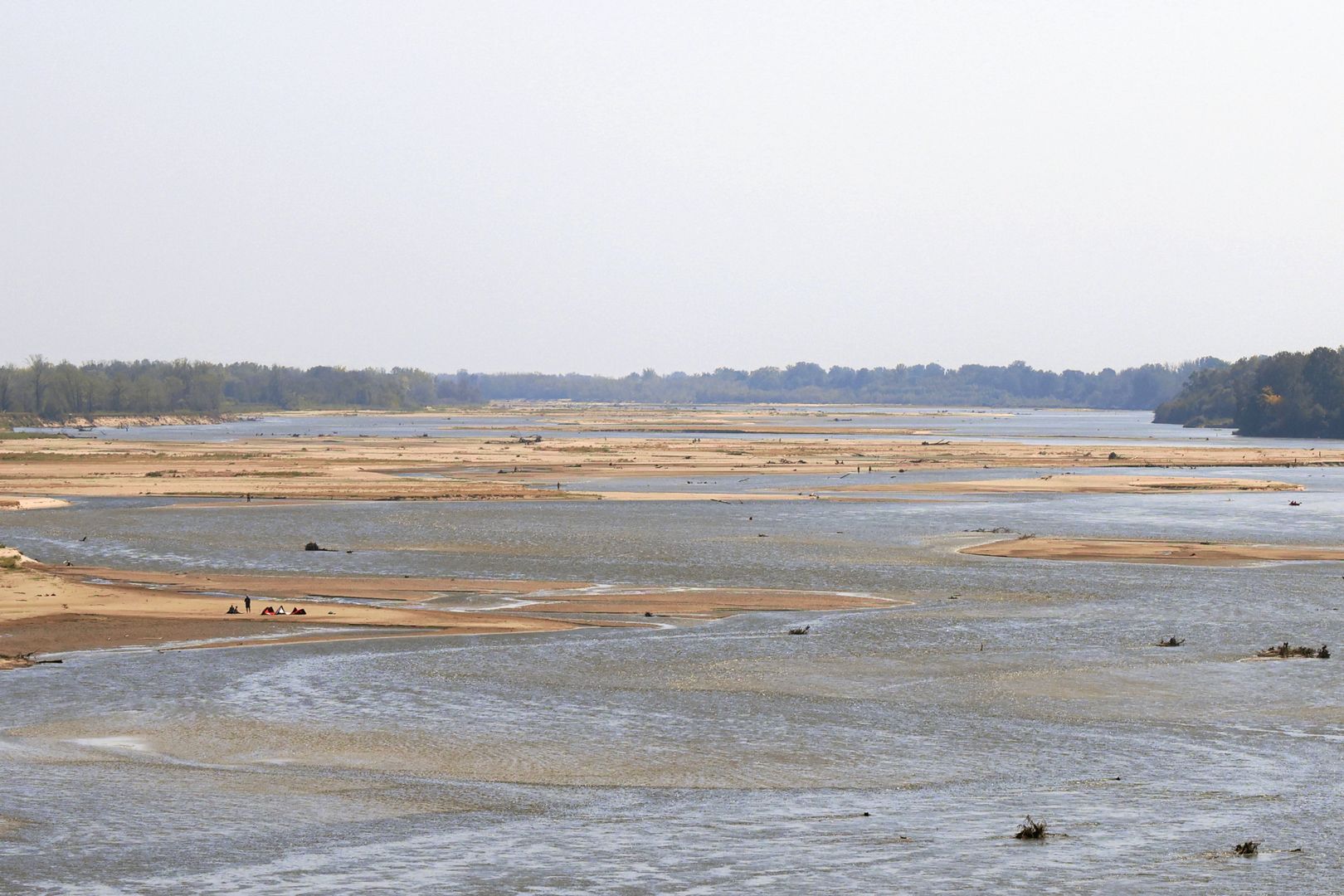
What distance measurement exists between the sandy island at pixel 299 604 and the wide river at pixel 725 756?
1740mm

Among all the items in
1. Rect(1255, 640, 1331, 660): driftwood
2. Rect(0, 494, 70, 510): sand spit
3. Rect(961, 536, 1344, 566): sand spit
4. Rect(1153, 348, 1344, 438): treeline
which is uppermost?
Rect(1153, 348, 1344, 438): treeline

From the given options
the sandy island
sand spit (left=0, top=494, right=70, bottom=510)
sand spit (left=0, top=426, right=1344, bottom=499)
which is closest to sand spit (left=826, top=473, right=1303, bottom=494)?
sand spit (left=0, top=426, right=1344, bottom=499)

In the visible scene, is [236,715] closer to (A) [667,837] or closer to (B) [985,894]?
(A) [667,837]

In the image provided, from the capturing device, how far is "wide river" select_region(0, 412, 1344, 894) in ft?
62.7

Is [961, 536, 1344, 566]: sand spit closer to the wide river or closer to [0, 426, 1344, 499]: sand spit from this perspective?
the wide river

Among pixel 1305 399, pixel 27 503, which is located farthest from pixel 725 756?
pixel 1305 399

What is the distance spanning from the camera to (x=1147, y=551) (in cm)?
5847

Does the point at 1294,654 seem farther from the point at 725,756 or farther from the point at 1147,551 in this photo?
the point at 1147,551

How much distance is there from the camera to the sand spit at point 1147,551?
55.9 meters

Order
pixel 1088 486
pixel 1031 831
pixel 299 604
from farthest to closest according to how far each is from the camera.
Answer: pixel 1088 486
pixel 299 604
pixel 1031 831

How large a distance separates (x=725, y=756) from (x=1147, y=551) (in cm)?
3749

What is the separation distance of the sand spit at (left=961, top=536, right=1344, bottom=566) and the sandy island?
1427 cm

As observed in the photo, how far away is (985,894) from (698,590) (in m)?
29.6

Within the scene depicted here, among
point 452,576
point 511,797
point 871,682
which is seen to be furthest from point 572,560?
point 511,797
